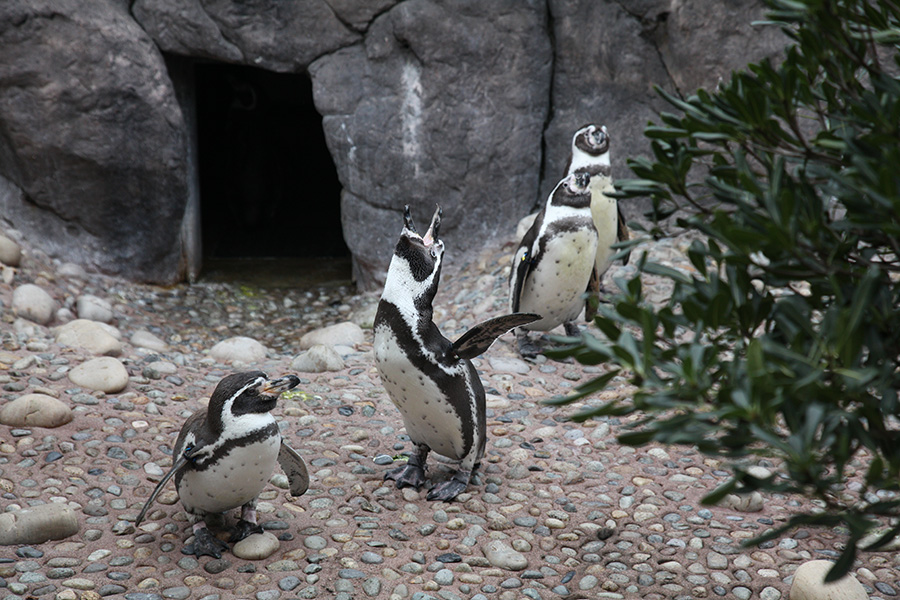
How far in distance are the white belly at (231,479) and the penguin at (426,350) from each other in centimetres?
57

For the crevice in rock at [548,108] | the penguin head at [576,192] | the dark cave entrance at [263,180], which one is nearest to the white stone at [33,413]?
the penguin head at [576,192]

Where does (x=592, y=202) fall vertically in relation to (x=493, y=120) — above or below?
below

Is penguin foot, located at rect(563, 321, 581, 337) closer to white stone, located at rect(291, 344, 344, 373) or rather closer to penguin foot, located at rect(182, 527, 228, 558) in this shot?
white stone, located at rect(291, 344, 344, 373)

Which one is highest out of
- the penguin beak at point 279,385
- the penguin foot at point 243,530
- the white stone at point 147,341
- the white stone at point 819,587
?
the penguin beak at point 279,385

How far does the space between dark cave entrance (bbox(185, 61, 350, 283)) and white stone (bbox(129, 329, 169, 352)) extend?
1699 millimetres

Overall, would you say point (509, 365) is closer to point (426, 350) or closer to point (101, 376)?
point (426, 350)

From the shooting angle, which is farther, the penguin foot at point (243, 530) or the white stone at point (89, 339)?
the white stone at point (89, 339)

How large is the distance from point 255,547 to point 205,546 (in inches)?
6.5

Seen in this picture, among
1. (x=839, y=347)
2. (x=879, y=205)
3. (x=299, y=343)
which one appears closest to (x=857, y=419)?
(x=839, y=347)

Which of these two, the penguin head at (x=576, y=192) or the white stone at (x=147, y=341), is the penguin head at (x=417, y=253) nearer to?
the penguin head at (x=576, y=192)

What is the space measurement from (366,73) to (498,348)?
2719 mm

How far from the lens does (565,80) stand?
7.05 m

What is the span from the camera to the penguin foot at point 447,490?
3402 millimetres

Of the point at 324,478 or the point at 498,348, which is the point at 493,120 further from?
the point at 324,478
